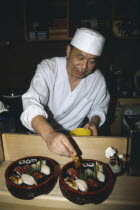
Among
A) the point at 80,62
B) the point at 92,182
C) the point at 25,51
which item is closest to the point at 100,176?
the point at 92,182

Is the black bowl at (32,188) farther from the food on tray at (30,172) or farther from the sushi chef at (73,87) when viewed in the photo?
the sushi chef at (73,87)

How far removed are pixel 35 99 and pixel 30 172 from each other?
57cm

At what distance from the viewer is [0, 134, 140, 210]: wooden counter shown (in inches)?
39.0

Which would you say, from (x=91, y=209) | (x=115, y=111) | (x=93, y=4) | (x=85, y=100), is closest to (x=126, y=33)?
(x=93, y=4)

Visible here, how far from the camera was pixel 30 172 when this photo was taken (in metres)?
1.08

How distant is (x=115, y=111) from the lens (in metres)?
3.55

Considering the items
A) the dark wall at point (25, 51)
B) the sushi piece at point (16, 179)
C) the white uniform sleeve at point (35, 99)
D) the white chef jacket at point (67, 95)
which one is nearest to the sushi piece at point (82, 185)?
the sushi piece at point (16, 179)

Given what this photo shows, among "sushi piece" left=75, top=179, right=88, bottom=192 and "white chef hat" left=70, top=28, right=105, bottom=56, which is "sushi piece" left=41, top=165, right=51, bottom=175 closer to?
"sushi piece" left=75, top=179, right=88, bottom=192

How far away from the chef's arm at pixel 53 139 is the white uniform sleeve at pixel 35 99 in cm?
6

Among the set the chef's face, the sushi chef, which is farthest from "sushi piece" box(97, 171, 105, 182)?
the chef's face

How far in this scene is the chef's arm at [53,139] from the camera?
1.05m

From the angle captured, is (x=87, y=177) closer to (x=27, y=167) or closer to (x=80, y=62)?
(x=27, y=167)

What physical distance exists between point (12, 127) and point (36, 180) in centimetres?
84

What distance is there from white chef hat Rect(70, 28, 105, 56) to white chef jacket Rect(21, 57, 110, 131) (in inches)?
11.3
